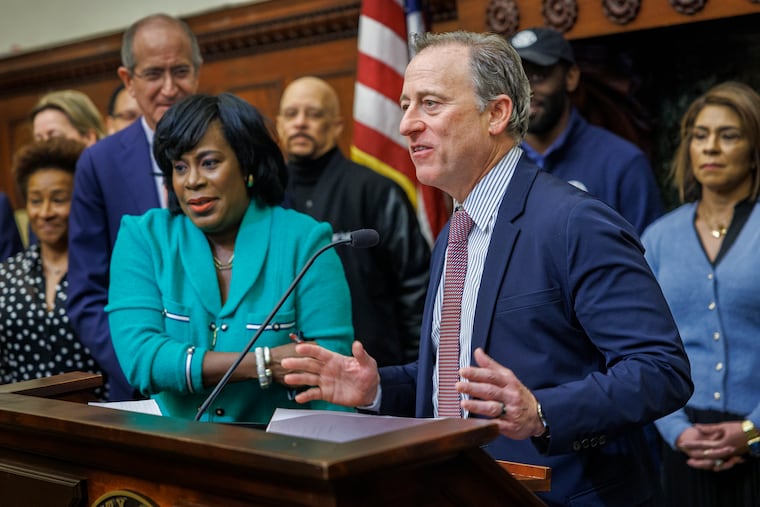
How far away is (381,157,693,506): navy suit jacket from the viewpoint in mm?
1746

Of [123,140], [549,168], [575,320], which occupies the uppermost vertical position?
[123,140]

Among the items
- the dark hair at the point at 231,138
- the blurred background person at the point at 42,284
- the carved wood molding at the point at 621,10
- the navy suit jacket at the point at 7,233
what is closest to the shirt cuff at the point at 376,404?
the dark hair at the point at 231,138

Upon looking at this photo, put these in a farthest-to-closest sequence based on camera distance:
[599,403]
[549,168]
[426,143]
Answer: [549,168]
[426,143]
[599,403]

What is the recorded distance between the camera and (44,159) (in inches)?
138

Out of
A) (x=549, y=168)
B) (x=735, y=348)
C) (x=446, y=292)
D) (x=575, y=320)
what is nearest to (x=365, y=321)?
(x=549, y=168)

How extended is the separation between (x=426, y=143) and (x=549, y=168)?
4.98 feet

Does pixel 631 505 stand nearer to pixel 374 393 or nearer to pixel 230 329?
pixel 374 393

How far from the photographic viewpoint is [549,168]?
3.51m

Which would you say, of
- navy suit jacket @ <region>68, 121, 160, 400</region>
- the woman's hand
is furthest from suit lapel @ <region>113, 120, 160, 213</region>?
the woman's hand

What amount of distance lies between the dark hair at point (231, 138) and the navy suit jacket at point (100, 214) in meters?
0.46

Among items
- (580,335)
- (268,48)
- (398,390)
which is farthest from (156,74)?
(268,48)

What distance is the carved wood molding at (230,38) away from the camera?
502cm

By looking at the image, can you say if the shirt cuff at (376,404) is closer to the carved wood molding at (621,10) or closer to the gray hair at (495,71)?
the gray hair at (495,71)

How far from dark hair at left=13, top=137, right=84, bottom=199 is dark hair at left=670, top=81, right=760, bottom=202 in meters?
2.02
